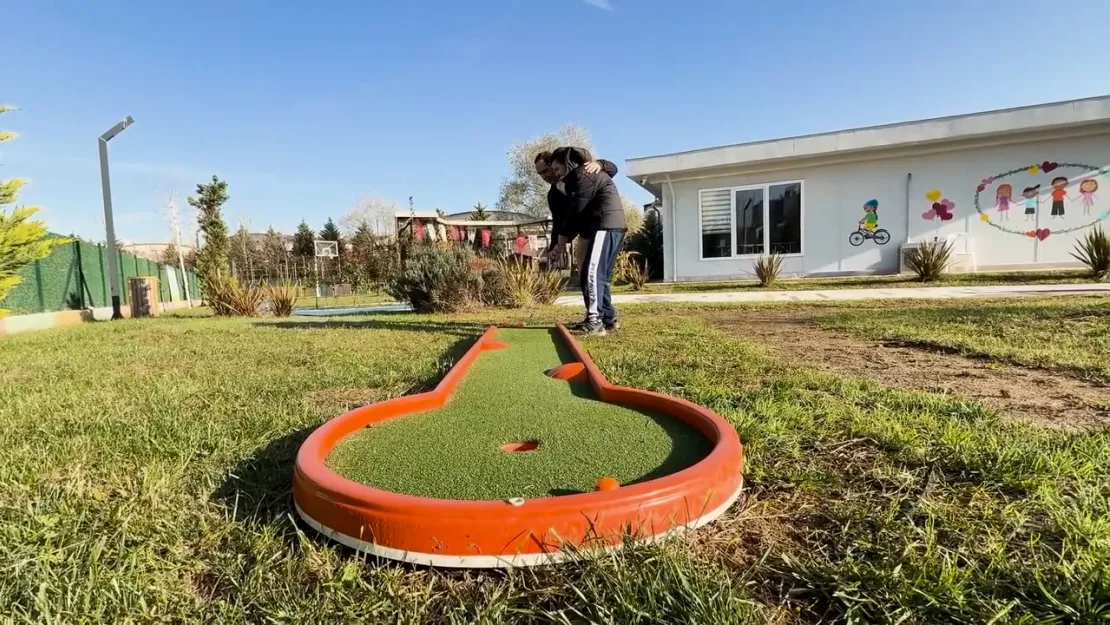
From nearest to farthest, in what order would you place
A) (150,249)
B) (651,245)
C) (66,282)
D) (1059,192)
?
(66,282) → (1059,192) → (651,245) → (150,249)

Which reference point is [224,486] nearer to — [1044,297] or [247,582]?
[247,582]

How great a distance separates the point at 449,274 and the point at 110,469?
6.59m

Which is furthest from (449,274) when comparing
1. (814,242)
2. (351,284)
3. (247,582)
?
(351,284)

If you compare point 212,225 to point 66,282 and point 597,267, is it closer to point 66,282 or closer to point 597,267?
point 66,282

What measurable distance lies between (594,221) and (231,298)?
7900mm

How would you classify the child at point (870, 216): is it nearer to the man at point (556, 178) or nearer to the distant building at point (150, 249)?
the man at point (556, 178)

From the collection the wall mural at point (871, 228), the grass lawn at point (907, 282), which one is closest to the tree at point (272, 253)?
the grass lawn at point (907, 282)

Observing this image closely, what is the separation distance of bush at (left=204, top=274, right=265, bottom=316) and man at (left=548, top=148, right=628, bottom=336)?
24.6 ft

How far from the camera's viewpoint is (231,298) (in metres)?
9.99

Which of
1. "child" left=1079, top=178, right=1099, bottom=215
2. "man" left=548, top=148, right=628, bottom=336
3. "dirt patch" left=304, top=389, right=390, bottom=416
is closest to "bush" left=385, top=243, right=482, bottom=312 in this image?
"man" left=548, top=148, right=628, bottom=336

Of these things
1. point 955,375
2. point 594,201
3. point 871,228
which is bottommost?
point 955,375

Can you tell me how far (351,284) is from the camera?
863 inches

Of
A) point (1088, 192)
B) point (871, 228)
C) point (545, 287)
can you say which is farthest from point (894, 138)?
point (545, 287)

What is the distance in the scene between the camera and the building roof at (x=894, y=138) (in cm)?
1133
